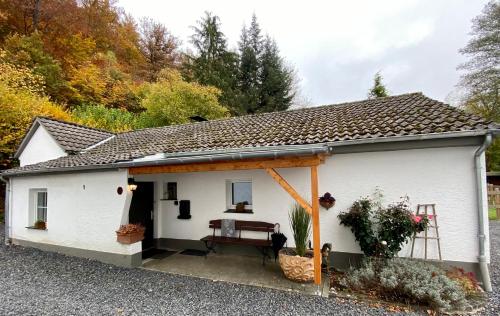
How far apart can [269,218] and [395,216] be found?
3.06 meters

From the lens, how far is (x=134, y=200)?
25.3ft

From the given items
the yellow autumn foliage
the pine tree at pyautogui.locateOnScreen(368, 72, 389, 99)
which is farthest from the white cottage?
the pine tree at pyautogui.locateOnScreen(368, 72, 389, 99)

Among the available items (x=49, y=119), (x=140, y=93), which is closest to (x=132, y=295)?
(x=49, y=119)

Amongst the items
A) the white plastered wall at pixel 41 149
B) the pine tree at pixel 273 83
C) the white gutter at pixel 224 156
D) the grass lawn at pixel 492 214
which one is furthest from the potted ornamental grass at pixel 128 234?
the pine tree at pixel 273 83

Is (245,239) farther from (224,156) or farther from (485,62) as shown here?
(485,62)

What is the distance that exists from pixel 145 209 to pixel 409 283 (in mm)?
7330

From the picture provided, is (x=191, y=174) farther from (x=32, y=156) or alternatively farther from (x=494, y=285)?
(x=32, y=156)

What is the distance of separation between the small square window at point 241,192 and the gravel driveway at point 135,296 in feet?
8.44

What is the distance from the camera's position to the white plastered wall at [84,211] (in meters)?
6.50

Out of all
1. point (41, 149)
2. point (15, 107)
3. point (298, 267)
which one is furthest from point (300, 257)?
point (15, 107)

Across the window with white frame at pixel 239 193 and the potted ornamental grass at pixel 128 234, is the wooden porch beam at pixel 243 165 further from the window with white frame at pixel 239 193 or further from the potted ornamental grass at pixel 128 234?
the window with white frame at pixel 239 193

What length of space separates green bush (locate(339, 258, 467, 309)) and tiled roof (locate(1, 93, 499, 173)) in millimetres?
2693

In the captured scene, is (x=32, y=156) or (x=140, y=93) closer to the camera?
(x=32, y=156)

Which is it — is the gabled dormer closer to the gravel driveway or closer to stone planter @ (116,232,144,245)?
the gravel driveway
